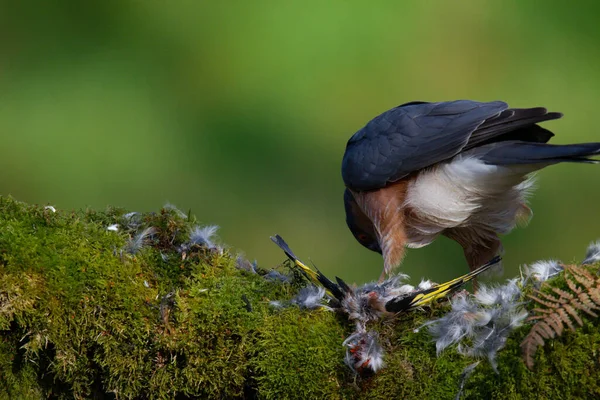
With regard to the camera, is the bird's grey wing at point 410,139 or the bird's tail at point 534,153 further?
the bird's grey wing at point 410,139

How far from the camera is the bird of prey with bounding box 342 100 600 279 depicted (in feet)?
12.0

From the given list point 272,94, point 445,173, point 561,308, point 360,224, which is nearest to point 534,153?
point 445,173

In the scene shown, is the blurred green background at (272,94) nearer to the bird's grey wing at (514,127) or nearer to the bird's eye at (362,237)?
the bird's eye at (362,237)

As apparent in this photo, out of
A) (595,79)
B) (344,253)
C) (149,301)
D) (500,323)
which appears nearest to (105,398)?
(149,301)

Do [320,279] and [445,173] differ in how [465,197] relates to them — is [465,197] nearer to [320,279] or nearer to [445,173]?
[445,173]

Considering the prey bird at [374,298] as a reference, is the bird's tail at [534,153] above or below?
above

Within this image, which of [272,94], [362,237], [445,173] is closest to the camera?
[445,173]

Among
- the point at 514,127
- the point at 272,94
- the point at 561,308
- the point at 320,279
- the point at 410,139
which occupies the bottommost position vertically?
the point at 561,308

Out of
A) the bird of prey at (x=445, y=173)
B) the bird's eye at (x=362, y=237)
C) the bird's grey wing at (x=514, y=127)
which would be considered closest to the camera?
the bird's grey wing at (x=514, y=127)

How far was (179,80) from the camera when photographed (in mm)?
6730

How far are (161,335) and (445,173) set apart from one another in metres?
2.10

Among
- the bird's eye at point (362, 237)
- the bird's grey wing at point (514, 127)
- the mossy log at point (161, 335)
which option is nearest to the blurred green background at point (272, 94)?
the bird's eye at point (362, 237)

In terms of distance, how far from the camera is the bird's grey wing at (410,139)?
3717 mm

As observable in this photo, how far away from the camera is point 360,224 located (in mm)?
4496
